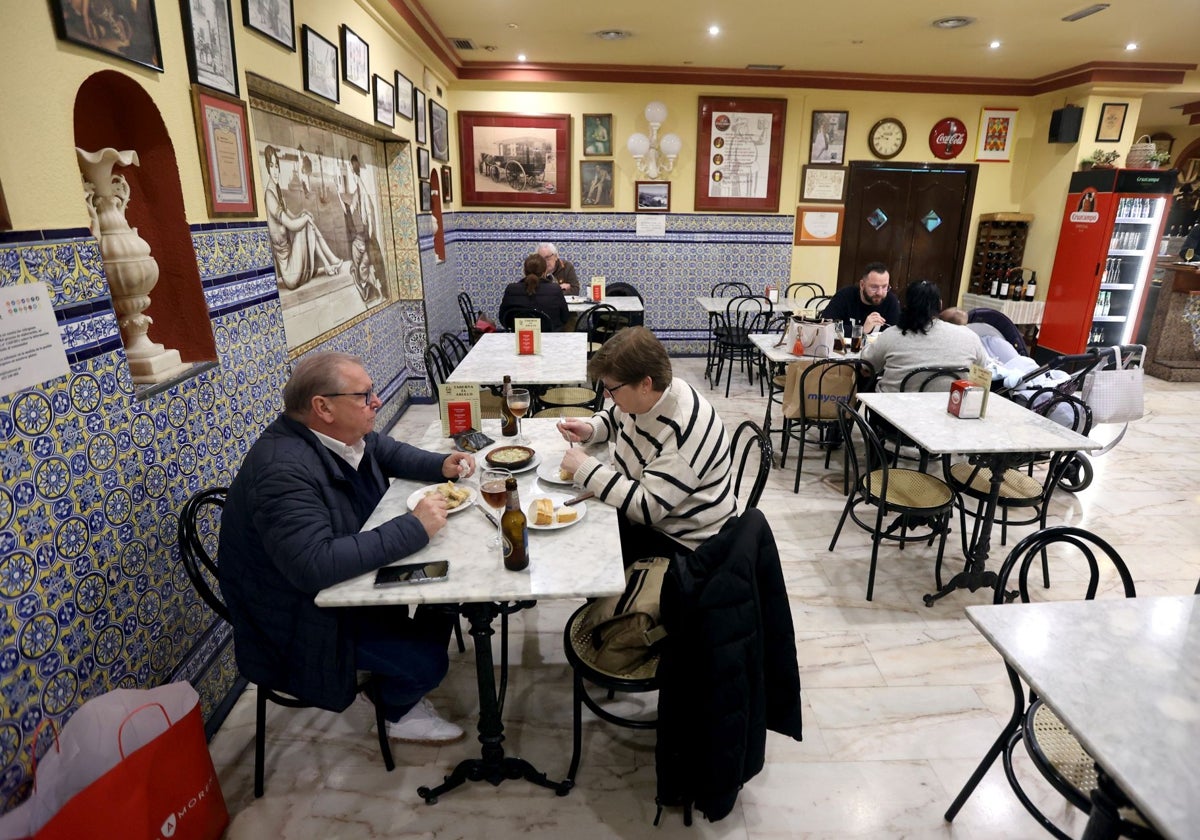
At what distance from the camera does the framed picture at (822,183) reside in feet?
23.7

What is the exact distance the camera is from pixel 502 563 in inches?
65.7

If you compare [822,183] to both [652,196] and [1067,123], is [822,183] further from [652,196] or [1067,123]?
[1067,123]

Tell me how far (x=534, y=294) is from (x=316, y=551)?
3.96 metres

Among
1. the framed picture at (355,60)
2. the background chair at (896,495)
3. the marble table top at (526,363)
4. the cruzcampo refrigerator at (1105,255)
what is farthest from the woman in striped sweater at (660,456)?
the cruzcampo refrigerator at (1105,255)

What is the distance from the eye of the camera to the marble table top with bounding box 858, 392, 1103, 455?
261 centimetres

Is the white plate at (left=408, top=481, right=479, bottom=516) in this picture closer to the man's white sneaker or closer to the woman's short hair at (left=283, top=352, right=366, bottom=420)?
the woman's short hair at (left=283, top=352, right=366, bottom=420)

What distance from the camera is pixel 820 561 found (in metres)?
3.25

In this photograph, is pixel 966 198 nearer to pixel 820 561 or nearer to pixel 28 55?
pixel 820 561

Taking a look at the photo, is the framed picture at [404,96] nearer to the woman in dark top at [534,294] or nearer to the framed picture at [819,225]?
the woman in dark top at [534,294]

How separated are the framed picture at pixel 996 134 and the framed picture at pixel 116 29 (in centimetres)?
782

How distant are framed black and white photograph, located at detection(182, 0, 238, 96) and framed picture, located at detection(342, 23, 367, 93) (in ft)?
4.37

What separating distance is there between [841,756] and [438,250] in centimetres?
551

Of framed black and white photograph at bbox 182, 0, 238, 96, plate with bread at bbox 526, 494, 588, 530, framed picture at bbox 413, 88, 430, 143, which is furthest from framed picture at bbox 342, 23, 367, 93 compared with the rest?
plate with bread at bbox 526, 494, 588, 530

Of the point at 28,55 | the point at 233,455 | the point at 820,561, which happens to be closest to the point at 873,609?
the point at 820,561
